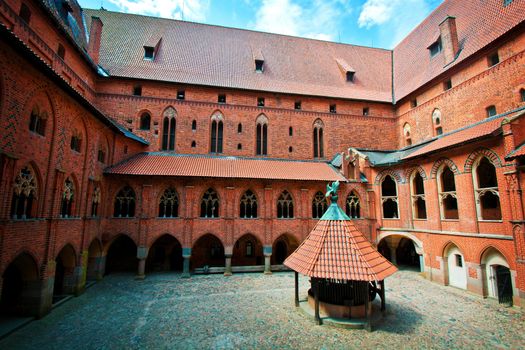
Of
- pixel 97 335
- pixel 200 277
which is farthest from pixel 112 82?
pixel 97 335

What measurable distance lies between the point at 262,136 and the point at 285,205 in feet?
21.3

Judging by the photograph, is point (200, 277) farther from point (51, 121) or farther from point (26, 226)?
point (51, 121)

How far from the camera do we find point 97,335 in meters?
8.59

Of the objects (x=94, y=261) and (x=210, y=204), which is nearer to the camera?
(x=94, y=261)

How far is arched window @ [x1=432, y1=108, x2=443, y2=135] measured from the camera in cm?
1989

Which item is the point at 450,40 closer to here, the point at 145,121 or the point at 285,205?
the point at 285,205

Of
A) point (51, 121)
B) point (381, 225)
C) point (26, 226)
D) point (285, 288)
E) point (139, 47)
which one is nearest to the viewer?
point (26, 226)

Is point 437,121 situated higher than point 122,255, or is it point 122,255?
point 437,121

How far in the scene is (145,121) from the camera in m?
20.2

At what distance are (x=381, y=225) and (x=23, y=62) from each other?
70.4 feet

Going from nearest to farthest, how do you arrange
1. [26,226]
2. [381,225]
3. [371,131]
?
[26,226], [381,225], [371,131]

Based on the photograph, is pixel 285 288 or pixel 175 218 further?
pixel 175 218

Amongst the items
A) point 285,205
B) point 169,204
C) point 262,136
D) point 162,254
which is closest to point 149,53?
point 262,136

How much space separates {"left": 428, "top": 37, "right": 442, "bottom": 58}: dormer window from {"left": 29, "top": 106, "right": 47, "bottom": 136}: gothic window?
27.0 m
